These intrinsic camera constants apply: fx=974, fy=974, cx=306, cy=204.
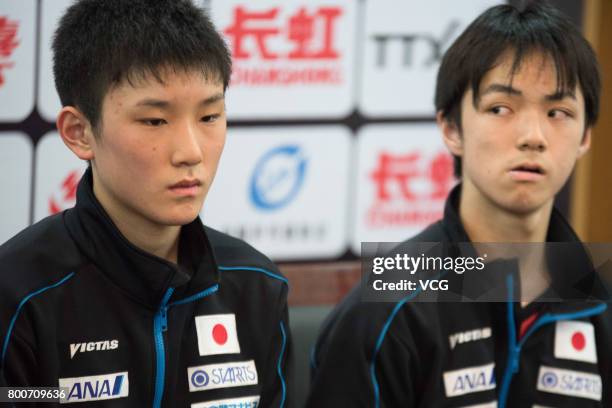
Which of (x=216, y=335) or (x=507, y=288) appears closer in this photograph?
(x=216, y=335)

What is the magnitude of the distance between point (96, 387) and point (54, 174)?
2.53ft

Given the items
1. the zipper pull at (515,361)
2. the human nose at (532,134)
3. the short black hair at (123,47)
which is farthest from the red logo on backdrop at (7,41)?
the zipper pull at (515,361)

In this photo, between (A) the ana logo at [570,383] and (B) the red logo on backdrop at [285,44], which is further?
(B) the red logo on backdrop at [285,44]

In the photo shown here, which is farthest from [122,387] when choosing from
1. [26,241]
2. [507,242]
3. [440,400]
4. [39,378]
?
→ [507,242]

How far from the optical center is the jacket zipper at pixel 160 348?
4.86 feet

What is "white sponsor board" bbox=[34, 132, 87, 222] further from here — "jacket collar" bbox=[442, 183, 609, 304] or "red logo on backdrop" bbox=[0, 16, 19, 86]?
"jacket collar" bbox=[442, 183, 609, 304]

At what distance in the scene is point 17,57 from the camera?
2033 mm

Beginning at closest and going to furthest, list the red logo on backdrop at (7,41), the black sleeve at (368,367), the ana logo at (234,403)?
the ana logo at (234,403), the black sleeve at (368,367), the red logo on backdrop at (7,41)

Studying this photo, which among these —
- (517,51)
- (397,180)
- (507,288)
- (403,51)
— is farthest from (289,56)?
(507,288)

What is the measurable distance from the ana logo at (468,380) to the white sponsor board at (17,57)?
104cm

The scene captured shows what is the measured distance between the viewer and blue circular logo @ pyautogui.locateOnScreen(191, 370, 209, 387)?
60.3 inches

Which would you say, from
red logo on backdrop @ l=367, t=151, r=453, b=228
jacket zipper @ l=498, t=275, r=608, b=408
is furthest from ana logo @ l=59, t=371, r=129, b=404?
red logo on backdrop @ l=367, t=151, r=453, b=228

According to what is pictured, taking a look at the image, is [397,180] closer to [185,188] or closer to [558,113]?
[558,113]

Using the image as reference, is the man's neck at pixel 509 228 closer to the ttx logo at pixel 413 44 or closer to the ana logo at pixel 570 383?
the ana logo at pixel 570 383
